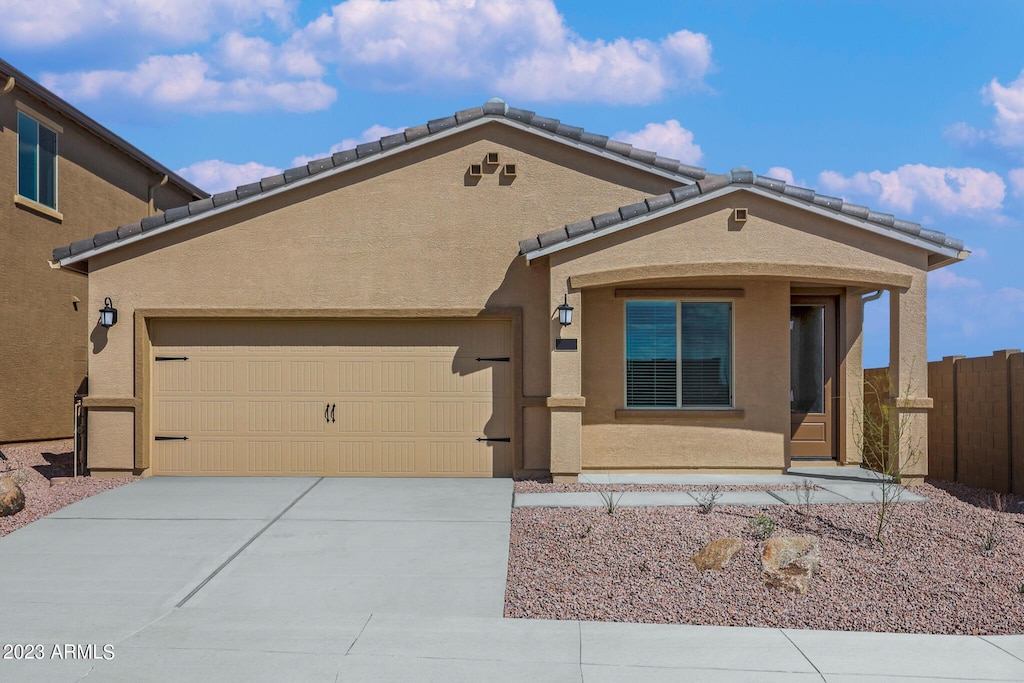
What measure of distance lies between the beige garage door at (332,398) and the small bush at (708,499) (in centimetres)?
298

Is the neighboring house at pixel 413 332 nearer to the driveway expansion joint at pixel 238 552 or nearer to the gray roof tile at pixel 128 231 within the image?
the gray roof tile at pixel 128 231

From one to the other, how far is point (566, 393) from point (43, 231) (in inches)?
458

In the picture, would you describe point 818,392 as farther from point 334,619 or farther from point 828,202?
point 334,619

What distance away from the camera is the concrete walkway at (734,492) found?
9.66 metres

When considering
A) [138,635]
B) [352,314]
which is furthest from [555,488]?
[138,635]

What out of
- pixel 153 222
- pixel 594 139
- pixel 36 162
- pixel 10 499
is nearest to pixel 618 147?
pixel 594 139

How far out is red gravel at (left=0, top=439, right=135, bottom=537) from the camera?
974 centimetres

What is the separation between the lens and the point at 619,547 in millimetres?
7785

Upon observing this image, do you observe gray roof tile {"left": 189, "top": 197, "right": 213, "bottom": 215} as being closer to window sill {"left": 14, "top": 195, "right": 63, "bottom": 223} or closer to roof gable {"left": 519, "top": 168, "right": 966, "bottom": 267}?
roof gable {"left": 519, "top": 168, "right": 966, "bottom": 267}

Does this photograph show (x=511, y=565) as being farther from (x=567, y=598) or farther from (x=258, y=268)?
(x=258, y=268)

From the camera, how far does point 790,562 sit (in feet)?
22.9

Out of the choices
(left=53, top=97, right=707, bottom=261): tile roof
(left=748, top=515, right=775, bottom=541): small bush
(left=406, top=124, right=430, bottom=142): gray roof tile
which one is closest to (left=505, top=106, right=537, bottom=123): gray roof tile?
(left=53, top=97, right=707, bottom=261): tile roof

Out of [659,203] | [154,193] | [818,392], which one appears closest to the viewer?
[659,203]

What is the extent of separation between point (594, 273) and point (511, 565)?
4676mm
